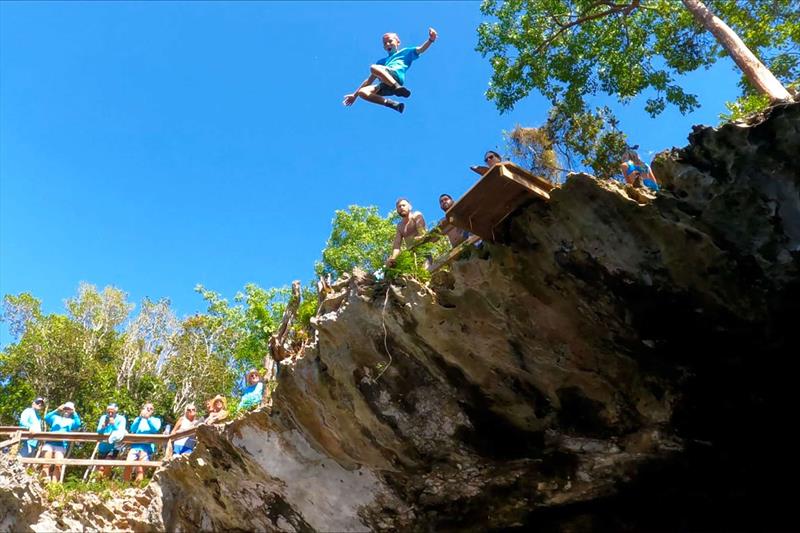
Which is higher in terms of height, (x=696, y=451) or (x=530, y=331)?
(x=530, y=331)

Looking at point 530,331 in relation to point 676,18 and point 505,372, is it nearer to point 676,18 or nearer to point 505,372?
point 505,372

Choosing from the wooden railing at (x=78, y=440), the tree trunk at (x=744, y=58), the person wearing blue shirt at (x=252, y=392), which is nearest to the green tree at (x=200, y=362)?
the wooden railing at (x=78, y=440)

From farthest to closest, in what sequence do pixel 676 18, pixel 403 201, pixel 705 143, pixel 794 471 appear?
pixel 676 18, pixel 403 201, pixel 794 471, pixel 705 143

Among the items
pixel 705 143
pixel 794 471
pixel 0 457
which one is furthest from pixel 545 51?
pixel 0 457

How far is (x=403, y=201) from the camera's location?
896 cm

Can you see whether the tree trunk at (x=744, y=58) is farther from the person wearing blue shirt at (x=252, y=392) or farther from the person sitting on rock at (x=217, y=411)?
the person sitting on rock at (x=217, y=411)

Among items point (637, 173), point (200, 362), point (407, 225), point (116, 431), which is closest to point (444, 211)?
point (407, 225)

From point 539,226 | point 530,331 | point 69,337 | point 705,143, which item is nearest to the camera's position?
point 705,143

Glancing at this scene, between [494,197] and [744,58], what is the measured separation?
5.26 meters

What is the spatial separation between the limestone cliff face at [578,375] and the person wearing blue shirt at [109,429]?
363cm

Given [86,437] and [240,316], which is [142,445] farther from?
[240,316]

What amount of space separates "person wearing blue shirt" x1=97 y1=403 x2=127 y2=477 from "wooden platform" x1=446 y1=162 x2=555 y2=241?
914cm

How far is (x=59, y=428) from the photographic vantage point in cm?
1230

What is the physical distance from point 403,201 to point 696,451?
215 inches
